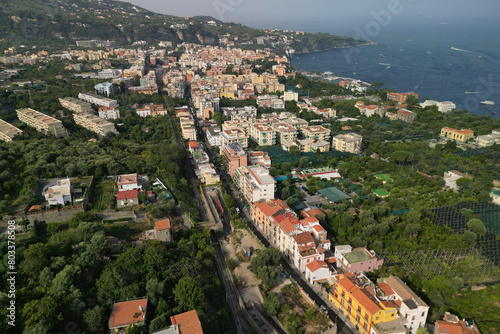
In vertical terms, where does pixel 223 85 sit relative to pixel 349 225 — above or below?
above

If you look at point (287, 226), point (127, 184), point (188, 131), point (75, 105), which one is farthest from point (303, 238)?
point (75, 105)

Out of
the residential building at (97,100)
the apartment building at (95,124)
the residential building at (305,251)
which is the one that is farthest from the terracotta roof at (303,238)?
the residential building at (97,100)

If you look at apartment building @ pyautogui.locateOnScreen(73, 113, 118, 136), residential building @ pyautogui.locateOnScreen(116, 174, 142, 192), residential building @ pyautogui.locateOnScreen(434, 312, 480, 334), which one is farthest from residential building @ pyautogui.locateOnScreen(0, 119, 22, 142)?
residential building @ pyautogui.locateOnScreen(434, 312, 480, 334)

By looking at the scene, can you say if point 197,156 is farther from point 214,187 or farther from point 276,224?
point 276,224

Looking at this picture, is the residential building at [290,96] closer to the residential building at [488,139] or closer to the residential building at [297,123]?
the residential building at [297,123]

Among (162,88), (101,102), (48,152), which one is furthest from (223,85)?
(48,152)

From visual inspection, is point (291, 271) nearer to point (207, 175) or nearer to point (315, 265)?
point (315, 265)
